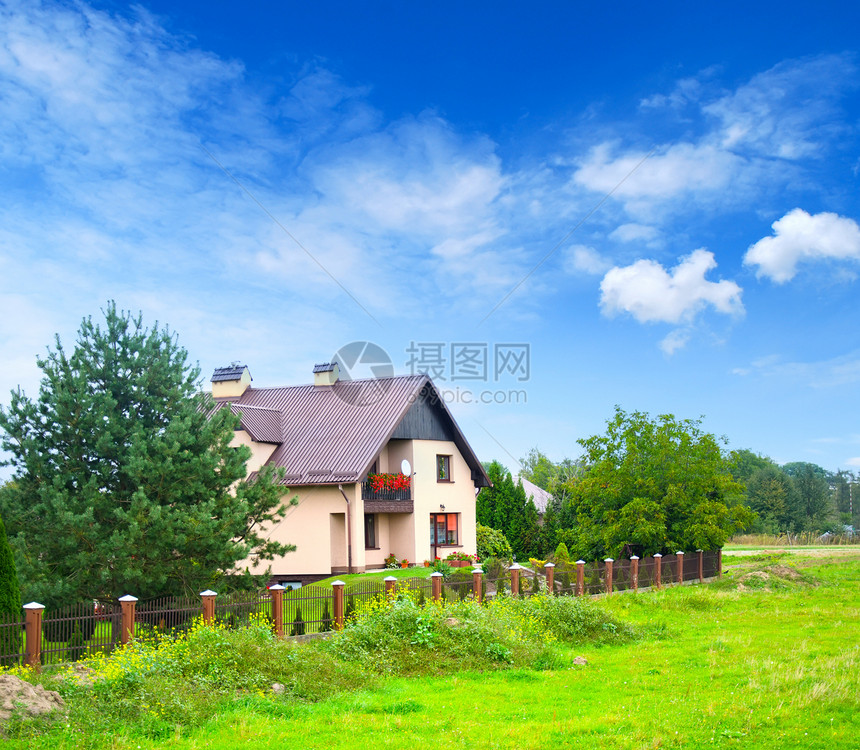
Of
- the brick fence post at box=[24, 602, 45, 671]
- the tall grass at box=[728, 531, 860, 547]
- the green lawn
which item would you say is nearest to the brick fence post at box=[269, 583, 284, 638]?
the brick fence post at box=[24, 602, 45, 671]

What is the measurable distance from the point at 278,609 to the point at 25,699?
24.2 ft

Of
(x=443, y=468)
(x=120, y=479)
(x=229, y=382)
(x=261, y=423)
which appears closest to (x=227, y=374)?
(x=229, y=382)

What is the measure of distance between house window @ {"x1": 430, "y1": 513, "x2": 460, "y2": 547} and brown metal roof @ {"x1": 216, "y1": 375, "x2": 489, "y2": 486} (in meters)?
2.74

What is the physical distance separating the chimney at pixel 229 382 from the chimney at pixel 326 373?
3.21 m

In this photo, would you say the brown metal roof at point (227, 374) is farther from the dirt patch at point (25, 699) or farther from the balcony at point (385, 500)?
the dirt patch at point (25, 699)

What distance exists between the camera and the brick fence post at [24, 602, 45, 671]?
12.6m

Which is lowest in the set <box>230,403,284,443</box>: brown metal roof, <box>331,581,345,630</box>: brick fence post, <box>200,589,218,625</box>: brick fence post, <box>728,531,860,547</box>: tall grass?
<box>728,531,860,547</box>: tall grass

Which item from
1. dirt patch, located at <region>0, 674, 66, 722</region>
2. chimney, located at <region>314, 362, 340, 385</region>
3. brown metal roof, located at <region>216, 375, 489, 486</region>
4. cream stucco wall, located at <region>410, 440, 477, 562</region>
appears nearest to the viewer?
dirt patch, located at <region>0, 674, 66, 722</region>

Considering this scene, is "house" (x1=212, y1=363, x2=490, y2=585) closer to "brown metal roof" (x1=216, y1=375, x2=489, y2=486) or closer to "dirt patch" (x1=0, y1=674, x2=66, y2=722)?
"brown metal roof" (x1=216, y1=375, x2=489, y2=486)

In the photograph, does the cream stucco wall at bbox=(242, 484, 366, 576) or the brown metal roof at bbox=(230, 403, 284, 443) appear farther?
the brown metal roof at bbox=(230, 403, 284, 443)

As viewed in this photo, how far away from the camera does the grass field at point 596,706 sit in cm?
855

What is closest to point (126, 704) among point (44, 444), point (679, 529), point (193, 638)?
point (193, 638)

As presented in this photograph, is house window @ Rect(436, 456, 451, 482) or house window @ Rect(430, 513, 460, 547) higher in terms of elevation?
house window @ Rect(436, 456, 451, 482)

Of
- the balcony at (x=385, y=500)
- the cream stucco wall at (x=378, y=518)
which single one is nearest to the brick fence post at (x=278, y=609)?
the cream stucco wall at (x=378, y=518)
